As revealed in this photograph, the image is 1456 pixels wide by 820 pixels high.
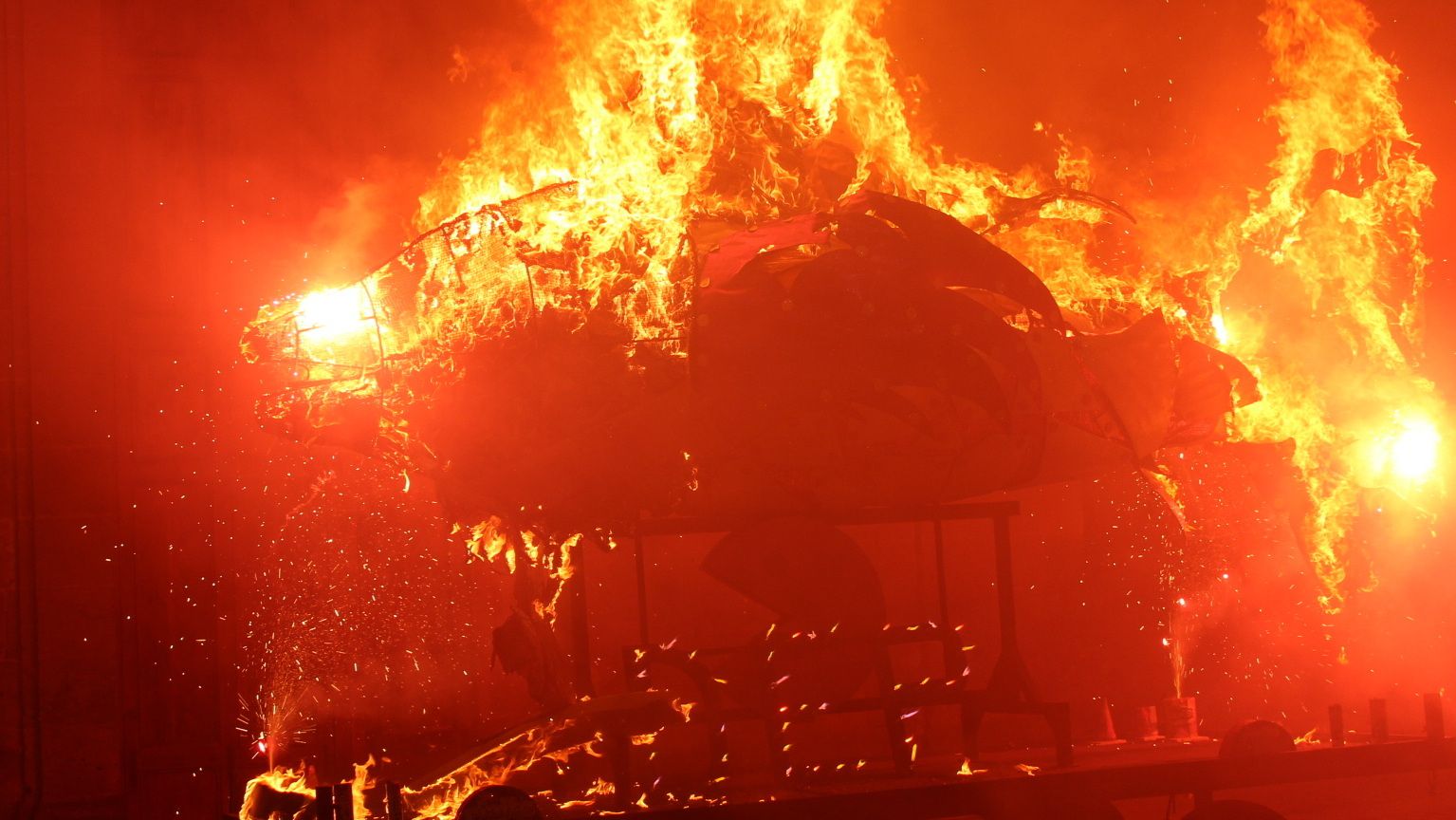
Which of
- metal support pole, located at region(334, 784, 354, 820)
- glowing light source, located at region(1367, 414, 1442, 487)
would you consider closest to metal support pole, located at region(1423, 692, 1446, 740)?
glowing light source, located at region(1367, 414, 1442, 487)

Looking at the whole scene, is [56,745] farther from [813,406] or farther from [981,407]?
[981,407]

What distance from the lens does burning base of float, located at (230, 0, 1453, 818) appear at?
18.3 feet

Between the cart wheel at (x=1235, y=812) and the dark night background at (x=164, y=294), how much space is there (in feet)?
13.6

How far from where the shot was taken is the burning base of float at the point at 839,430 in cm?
558

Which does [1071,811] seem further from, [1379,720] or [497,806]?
[497,806]

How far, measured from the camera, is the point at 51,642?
691 cm

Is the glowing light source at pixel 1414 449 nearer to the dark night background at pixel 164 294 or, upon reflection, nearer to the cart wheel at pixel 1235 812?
the cart wheel at pixel 1235 812

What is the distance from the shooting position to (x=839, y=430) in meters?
5.68

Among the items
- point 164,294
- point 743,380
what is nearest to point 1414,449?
point 743,380

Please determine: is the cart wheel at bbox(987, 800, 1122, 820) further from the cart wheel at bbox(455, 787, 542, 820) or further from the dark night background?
the dark night background

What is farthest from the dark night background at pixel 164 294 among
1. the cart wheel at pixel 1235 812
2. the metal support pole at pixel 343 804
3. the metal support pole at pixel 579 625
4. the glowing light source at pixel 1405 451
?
the glowing light source at pixel 1405 451

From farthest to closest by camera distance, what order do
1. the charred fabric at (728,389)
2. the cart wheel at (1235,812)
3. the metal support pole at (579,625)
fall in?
the metal support pole at (579,625)
the charred fabric at (728,389)
the cart wheel at (1235,812)

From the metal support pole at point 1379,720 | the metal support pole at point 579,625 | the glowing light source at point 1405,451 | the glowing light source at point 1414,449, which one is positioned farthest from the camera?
the glowing light source at point 1414,449

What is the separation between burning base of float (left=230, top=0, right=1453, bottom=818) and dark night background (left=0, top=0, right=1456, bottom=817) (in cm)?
46
